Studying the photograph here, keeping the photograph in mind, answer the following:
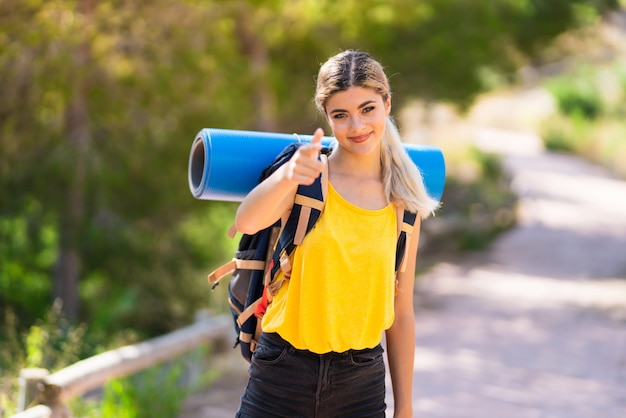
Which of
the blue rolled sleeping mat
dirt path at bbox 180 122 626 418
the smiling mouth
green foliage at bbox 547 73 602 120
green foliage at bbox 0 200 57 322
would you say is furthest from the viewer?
green foliage at bbox 547 73 602 120

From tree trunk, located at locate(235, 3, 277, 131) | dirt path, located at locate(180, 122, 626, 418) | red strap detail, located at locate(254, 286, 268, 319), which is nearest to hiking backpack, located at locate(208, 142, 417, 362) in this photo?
red strap detail, located at locate(254, 286, 268, 319)

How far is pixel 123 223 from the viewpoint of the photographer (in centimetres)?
1030

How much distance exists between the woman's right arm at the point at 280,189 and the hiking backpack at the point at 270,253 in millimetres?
57

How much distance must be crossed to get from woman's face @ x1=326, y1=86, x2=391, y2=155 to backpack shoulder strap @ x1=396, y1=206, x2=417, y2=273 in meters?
0.22

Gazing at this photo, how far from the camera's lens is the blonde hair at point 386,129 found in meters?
2.70

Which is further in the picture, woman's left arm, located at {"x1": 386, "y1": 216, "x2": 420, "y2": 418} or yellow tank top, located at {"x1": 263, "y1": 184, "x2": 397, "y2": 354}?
woman's left arm, located at {"x1": 386, "y1": 216, "x2": 420, "y2": 418}

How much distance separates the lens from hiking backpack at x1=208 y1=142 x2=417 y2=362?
2.63 meters

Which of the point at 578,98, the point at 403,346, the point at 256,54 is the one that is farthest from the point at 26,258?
the point at 578,98

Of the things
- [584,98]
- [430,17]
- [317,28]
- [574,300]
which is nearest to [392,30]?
[430,17]

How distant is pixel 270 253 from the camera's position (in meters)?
2.91

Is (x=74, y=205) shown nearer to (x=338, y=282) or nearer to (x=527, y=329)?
(x=527, y=329)

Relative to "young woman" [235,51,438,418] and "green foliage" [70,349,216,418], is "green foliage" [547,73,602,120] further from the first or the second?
"young woman" [235,51,438,418]

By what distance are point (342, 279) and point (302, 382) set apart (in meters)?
0.31

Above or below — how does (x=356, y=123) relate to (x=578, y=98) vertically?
below
